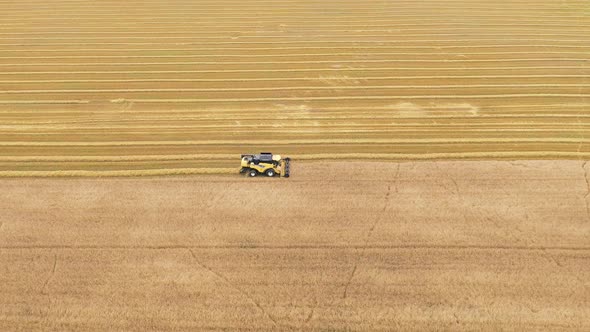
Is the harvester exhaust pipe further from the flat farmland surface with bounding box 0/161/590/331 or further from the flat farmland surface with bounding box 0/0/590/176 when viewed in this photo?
the flat farmland surface with bounding box 0/0/590/176

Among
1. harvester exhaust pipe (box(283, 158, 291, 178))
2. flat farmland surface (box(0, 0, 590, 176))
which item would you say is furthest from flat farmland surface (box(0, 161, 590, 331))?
flat farmland surface (box(0, 0, 590, 176))

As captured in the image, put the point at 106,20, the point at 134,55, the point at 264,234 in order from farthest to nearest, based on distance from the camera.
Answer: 1. the point at 106,20
2. the point at 134,55
3. the point at 264,234

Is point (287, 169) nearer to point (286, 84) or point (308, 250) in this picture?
point (308, 250)

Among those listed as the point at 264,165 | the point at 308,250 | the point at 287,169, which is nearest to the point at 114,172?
the point at 264,165

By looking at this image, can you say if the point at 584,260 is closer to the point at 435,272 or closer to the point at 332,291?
the point at 435,272

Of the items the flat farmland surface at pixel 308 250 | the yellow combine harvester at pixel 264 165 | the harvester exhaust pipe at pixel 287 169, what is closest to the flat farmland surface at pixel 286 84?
the yellow combine harvester at pixel 264 165

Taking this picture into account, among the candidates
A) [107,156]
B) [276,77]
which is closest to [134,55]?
[276,77]

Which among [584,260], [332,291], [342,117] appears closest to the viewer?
[332,291]

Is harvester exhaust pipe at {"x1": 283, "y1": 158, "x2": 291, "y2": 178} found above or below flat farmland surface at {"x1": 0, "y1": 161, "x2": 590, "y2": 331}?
above
